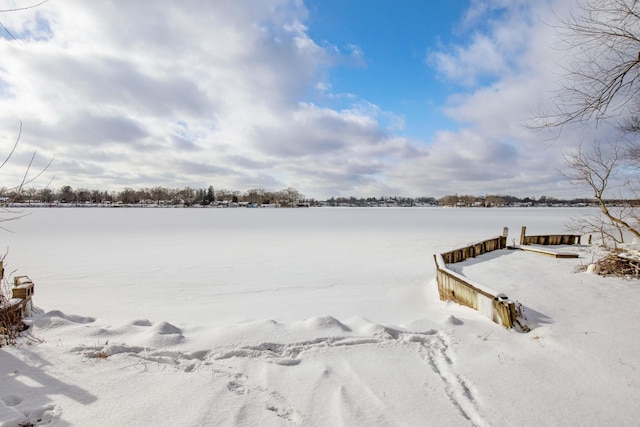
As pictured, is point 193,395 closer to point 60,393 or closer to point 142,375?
point 142,375

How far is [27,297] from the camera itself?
4.31 metres

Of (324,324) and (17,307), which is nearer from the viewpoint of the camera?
(17,307)

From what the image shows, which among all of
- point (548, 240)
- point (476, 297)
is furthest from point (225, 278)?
point (548, 240)

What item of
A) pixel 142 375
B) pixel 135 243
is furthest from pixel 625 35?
pixel 135 243

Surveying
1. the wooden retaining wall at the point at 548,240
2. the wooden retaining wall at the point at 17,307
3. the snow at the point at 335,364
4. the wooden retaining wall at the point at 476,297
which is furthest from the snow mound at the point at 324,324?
the wooden retaining wall at the point at 548,240

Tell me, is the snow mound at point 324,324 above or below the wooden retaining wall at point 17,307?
below

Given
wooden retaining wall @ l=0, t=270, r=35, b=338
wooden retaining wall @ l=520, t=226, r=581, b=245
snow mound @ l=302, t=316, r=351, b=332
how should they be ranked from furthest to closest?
wooden retaining wall @ l=520, t=226, r=581, b=245
snow mound @ l=302, t=316, r=351, b=332
wooden retaining wall @ l=0, t=270, r=35, b=338

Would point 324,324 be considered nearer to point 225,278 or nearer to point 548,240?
point 225,278

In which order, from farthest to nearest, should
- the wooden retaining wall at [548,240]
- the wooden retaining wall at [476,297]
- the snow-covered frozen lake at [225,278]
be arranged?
the wooden retaining wall at [548,240] → the snow-covered frozen lake at [225,278] → the wooden retaining wall at [476,297]

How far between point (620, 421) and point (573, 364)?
2.91 ft

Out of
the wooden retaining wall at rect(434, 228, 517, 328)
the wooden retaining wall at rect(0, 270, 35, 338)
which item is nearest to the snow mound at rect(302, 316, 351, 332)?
the wooden retaining wall at rect(434, 228, 517, 328)

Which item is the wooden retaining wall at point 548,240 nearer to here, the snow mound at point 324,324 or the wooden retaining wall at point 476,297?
the wooden retaining wall at point 476,297

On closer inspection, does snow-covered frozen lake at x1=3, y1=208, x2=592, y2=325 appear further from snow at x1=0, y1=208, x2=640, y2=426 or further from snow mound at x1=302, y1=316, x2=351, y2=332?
snow mound at x1=302, y1=316, x2=351, y2=332

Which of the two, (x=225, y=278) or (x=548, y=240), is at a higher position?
(x=548, y=240)
